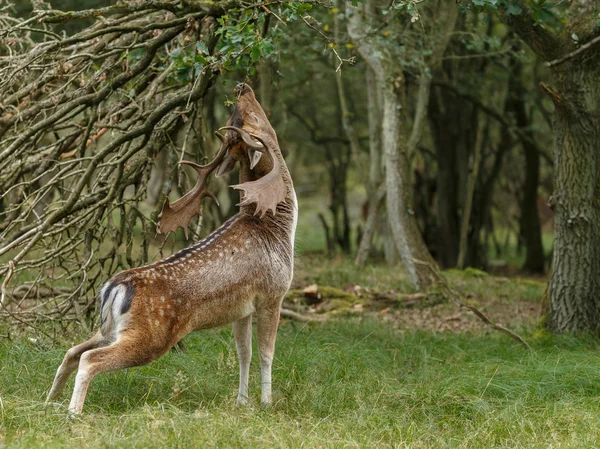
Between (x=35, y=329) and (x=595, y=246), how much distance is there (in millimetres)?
5427

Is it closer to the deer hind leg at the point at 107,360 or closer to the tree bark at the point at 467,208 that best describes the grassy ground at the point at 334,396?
the deer hind leg at the point at 107,360

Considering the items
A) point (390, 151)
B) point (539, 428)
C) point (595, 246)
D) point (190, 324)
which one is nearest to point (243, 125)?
point (190, 324)

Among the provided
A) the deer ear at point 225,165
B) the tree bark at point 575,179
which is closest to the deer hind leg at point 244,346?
the deer ear at point 225,165

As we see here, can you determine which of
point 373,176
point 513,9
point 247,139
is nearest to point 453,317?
point 513,9

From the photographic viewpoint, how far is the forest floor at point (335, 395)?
510 cm

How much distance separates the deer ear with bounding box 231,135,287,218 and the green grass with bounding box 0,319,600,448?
50.0 inches

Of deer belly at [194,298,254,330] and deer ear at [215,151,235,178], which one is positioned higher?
deer ear at [215,151,235,178]

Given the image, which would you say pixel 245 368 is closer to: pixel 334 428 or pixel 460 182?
pixel 334 428

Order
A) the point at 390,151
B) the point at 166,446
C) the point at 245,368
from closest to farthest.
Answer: the point at 166,446 < the point at 245,368 < the point at 390,151

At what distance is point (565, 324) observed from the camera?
8844 millimetres

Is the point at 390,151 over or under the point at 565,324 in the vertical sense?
over

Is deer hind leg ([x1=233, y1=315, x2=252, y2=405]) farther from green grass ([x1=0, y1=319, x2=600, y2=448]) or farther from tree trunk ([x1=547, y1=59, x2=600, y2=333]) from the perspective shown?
tree trunk ([x1=547, y1=59, x2=600, y2=333])

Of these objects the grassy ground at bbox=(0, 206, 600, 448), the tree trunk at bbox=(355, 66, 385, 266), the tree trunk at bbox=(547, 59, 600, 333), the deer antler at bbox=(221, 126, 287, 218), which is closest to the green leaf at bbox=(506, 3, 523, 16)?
the tree trunk at bbox=(547, 59, 600, 333)

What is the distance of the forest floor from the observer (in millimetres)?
5098
